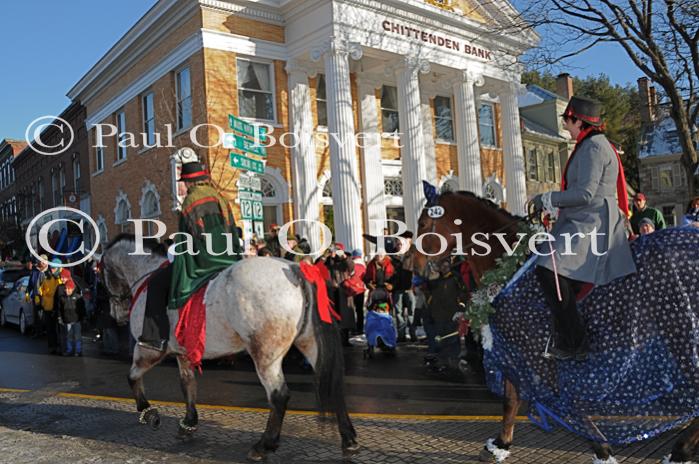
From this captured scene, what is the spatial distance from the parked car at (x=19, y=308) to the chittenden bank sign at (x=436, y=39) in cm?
1293

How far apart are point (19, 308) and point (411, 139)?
12.5 meters

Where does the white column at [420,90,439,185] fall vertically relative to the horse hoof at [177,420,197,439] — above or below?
above

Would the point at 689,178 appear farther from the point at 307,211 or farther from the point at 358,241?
the point at 307,211

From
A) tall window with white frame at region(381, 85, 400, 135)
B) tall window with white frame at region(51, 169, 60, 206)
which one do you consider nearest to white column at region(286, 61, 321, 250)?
tall window with white frame at region(381, 85, 400, 135)

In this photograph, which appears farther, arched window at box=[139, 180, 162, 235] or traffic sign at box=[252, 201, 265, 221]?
arched window at box=[139, 180, 162, 235]

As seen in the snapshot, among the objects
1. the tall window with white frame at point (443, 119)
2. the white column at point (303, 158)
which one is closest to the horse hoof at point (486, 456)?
the white column at point (303, 158)

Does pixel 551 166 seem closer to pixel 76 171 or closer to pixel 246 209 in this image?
pixel 76 171

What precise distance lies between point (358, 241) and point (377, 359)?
8250mm

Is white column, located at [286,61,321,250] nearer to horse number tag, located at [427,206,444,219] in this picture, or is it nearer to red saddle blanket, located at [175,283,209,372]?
horse number tag, located at [427,206,444,219]

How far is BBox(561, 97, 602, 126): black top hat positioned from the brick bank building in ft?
40.1

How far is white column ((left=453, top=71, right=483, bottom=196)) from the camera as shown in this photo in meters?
21.6

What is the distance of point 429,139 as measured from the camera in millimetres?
22594

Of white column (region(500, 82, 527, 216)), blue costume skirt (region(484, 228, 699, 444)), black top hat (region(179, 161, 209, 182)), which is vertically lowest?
blue costume skirt (region(484, 228, 699, 444))

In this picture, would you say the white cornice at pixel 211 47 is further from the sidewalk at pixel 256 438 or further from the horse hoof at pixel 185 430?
the horse hoof at pixel 185 430
